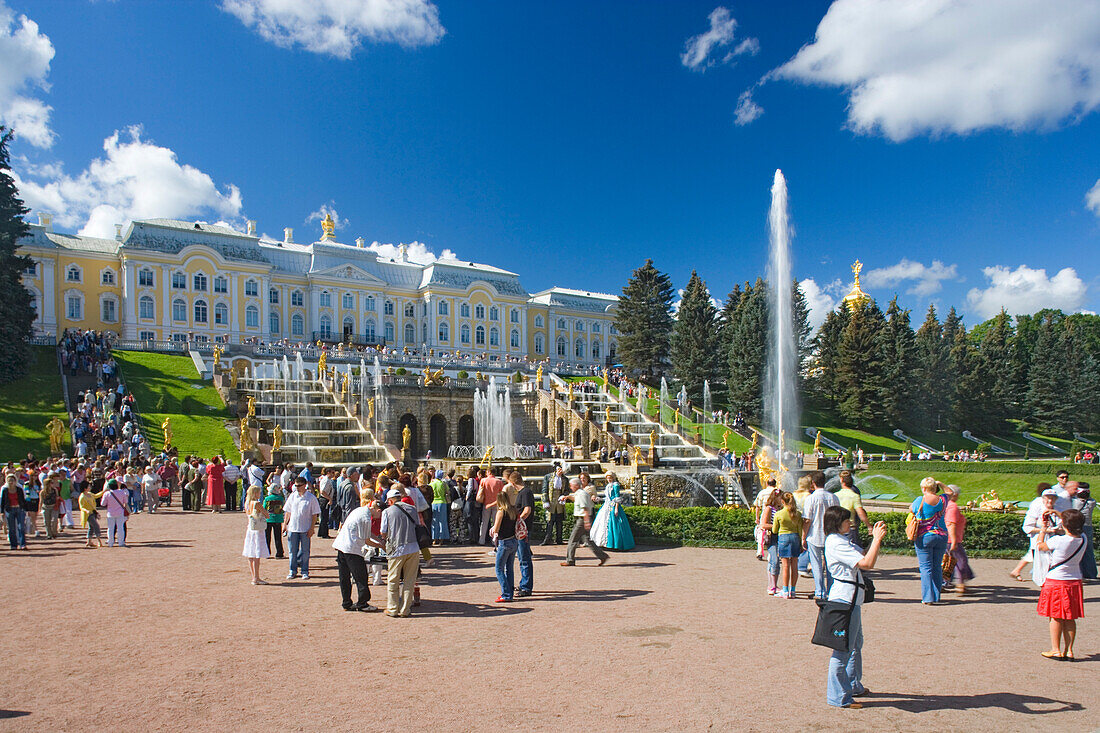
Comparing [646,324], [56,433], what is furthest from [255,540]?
[646,324]

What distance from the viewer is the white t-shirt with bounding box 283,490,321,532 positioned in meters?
10.5

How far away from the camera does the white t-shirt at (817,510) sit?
8859 mm

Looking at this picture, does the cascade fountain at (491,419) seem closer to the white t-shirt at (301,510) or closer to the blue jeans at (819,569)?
the white t-shirt at (301,510)

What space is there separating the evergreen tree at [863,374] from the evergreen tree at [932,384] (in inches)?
126

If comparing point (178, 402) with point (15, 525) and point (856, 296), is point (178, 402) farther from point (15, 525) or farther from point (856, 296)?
point (856, 296)

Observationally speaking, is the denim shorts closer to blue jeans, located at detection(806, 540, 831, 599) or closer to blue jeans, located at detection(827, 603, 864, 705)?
blue jeans, located at detection(806, 540, 831, 599)

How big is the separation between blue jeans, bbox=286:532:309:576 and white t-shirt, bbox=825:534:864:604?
791 cm

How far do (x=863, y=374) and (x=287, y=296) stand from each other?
171 feet

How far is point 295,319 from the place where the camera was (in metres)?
69.2

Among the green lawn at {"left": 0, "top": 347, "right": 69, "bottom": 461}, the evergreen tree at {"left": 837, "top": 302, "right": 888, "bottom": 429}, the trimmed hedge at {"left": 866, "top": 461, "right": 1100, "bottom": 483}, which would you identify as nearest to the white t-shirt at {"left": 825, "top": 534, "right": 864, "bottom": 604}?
the trimmed hedge at {"left": 866, "top": 461, "right": 1100, "bottom": 483}

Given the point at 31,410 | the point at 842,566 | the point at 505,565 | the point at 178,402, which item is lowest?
the point at 505,565

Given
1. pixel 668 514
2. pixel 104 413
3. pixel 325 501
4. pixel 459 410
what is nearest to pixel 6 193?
pixel 104 413

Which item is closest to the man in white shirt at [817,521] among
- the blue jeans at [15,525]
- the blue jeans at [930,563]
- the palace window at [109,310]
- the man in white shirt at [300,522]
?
the blue jeans at [930,563]

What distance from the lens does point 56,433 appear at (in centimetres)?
2739
